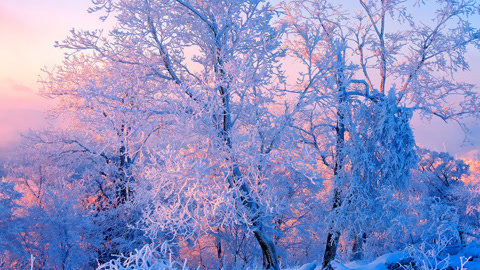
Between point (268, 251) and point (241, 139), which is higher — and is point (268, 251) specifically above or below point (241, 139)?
below

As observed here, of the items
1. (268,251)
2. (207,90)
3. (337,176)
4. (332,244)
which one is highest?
(207,90)

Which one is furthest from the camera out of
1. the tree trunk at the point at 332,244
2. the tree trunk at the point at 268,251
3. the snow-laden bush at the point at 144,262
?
the tree trunk at the point at 332,244

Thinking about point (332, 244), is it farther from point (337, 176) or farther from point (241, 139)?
point (241, 139)

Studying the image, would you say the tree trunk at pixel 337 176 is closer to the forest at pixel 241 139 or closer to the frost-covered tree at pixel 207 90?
the forest at pixel 241 139

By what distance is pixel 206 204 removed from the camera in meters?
6.59

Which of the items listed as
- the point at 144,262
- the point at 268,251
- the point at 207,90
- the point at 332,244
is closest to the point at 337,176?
the point at 332,244

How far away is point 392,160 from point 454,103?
15.2 feet

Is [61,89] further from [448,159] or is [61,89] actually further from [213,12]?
[448,159]

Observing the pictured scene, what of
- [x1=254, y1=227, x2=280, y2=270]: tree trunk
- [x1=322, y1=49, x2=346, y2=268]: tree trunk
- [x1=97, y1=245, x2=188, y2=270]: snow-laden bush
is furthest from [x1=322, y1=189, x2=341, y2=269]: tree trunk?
[x1=97, y1=245, x2=188, y2=270]: snow-laden bush

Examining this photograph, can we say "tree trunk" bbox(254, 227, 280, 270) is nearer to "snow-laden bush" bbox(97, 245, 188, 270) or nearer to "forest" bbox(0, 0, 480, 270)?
"forest" bbox(0, 0, 480, 270)

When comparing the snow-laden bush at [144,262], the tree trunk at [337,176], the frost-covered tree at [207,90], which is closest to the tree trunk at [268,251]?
the frost-covered tree at [207,90]

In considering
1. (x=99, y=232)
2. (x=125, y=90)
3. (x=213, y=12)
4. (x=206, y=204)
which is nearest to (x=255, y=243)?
(x=99, y=232)

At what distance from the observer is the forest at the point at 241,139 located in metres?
6.99

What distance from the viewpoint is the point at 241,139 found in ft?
23.3
